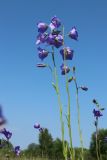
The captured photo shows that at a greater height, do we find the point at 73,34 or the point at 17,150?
the point at 73,34

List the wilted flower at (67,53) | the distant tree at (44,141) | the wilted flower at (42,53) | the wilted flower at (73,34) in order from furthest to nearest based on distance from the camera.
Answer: the distant tree at (44,141)
the wilted flower at (73,34)
the wilted flower at (42,53)
the wilted flower at (67,53)

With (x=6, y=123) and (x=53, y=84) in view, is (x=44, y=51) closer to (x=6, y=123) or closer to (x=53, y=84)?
(x=53, y=84)

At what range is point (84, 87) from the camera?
505cm

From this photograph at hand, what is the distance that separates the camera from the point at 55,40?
4.21 metres

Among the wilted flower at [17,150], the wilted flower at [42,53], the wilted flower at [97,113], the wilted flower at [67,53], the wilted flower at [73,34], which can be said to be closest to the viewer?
the wilted flower at [67,53]

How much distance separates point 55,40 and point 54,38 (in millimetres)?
22

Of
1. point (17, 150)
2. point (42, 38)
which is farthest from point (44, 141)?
point (42, 38)

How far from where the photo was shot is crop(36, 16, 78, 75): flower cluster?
167 inches

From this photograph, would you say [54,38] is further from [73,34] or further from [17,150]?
[17,150]

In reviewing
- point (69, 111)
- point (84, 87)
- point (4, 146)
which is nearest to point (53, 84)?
point (69, 111)

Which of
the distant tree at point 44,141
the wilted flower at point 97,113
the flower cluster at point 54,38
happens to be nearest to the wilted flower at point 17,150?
the distant tree at point 44,141

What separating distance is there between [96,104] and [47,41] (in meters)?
2.29

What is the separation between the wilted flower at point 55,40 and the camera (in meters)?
4.21

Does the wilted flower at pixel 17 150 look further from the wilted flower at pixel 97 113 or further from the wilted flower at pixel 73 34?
the wilted flower at pixel 73 34
